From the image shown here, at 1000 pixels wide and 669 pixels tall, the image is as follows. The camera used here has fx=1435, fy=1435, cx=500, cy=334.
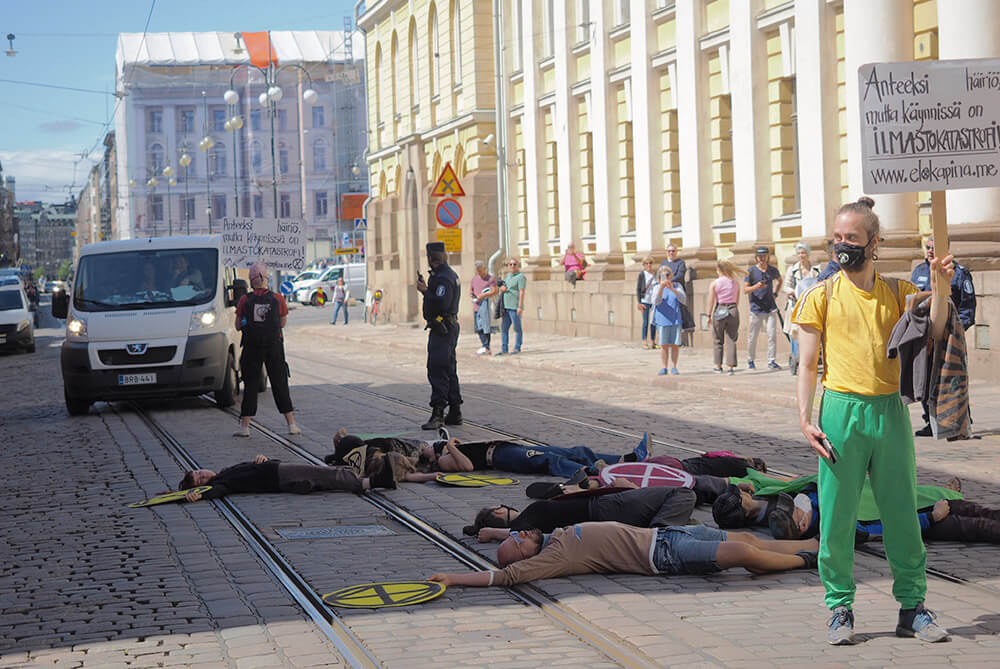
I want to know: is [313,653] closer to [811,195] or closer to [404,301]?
[811,195]

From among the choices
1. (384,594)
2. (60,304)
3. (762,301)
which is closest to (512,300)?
(762,301)

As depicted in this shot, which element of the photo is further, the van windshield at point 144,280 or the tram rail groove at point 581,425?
the van windshield at point 144,280

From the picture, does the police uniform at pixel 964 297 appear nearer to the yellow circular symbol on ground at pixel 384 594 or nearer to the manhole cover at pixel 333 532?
the manhole cover at pixel 333 532

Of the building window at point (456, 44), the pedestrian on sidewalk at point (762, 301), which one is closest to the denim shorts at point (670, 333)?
the pedestrian on sidewalk at point (762, 301)

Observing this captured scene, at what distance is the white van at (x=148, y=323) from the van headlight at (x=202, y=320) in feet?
0.04

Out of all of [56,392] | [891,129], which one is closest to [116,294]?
[56,392]

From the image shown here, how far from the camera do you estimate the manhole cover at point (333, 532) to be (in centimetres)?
869

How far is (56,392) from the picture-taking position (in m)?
23.1

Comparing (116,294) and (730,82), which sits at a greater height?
(730,82)

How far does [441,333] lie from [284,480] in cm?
483

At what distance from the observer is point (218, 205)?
396ft

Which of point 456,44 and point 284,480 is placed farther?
point 456,44

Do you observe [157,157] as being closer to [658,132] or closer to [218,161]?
[218,161]

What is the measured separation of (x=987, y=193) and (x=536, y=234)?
705 inches
